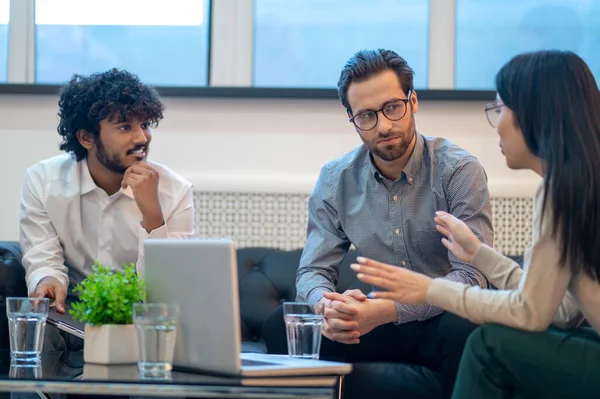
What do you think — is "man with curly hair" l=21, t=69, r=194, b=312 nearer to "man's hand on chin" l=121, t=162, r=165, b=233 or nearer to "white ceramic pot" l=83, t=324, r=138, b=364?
"man's hand on chin" l=121, t=162, r=165, b=233

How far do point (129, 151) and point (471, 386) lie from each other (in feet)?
4.55

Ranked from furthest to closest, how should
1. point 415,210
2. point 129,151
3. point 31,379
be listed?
point 129,151 → point 415,210 → point 31,379

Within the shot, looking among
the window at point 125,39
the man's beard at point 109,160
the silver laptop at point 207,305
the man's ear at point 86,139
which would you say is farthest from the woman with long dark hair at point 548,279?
the window at point 125,39

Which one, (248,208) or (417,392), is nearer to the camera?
(417,392)

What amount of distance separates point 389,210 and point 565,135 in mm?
734

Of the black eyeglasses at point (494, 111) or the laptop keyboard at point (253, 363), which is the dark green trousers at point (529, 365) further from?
the black eyeglasses at point (494, 111)

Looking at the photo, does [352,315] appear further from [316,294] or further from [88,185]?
[88,185]

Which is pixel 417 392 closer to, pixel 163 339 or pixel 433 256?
pixel 433 256

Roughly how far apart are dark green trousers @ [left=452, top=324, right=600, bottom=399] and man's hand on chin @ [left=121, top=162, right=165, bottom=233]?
3.77ft

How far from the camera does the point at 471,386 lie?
143 cm

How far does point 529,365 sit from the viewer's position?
56.6 inches

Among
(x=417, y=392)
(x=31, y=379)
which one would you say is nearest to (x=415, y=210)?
(x=417, y=392)

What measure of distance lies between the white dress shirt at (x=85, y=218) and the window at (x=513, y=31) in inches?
45.0

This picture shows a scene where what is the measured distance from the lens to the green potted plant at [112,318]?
1.52m
